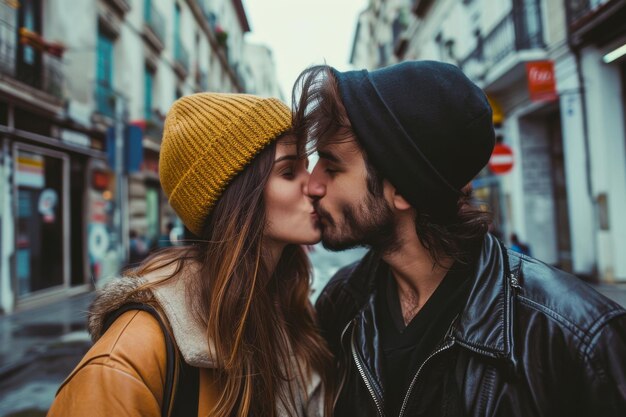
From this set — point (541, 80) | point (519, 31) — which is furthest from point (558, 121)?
point (519, 31)

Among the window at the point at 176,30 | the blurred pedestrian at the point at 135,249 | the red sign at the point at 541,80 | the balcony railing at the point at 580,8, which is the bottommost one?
the blurred pedestrian at the point at 135,249

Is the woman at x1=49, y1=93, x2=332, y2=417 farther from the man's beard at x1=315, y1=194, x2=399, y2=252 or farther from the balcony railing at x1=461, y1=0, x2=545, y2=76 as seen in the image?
the balcony railing at x1=461, y1=0, x2=545, y2=76

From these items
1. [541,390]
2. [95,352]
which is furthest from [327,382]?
[95,352]

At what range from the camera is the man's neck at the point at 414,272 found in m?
1.65

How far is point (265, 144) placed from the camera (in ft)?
5.41

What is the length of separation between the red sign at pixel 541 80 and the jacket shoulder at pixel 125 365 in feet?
30.0

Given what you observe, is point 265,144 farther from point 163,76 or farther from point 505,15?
point 163,76

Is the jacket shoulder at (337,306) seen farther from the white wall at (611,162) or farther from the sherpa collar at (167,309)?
the white wall at (611,162)

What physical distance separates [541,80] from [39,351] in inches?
392

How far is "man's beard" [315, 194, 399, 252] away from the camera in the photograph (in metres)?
1.68

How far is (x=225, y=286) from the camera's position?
153cm

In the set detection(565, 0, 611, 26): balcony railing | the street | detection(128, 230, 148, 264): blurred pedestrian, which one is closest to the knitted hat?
the street

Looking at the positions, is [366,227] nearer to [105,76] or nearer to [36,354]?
[36,354]

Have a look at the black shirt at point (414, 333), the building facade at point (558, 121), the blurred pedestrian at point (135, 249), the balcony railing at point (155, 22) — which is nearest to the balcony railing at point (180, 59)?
the balcony railing at point (155, 22)
